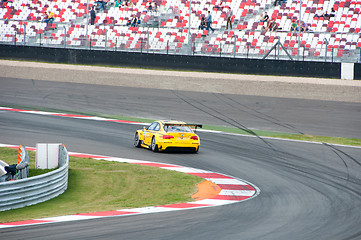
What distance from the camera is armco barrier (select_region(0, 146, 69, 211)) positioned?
1093 centimetres

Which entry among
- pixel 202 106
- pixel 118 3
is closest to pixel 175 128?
pixel 202 106

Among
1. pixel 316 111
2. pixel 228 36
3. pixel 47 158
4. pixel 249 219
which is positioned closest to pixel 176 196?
pixel 249 219

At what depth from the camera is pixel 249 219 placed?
10523 mm

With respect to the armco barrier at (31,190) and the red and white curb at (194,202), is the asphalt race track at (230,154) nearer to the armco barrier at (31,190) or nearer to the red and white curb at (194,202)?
the red and white curb at (194,202)

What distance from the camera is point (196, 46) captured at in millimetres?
30500

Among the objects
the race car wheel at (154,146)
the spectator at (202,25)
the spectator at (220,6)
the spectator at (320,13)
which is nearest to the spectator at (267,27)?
the spectator at (320,13)

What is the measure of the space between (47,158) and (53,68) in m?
19.2

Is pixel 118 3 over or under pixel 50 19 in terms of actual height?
over

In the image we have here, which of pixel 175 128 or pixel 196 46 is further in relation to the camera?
pixel 196 46

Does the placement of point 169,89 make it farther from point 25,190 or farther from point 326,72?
point 25,190

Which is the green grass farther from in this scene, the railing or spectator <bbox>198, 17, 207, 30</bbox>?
spectator <bbox>198, 17, 207, 30</bbox>

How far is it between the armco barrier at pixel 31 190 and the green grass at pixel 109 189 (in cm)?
13

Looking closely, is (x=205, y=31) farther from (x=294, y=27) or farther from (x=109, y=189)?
(x=109, y=189)

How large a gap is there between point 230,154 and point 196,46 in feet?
44.5
